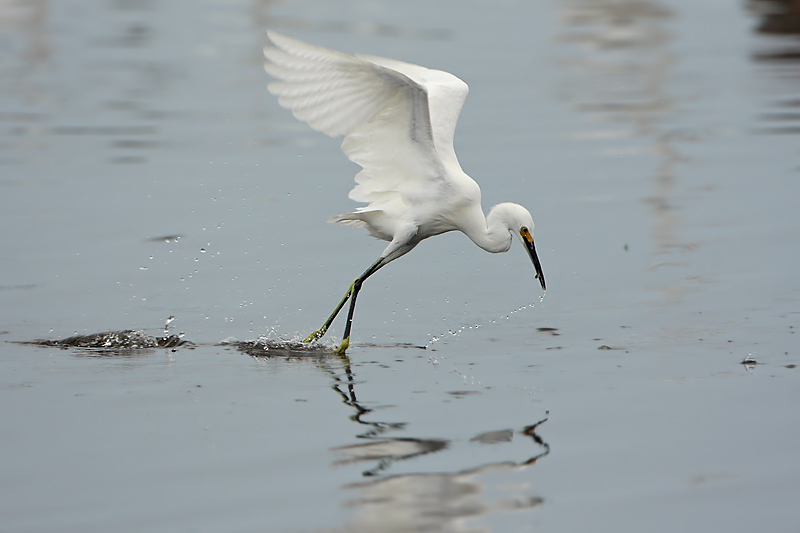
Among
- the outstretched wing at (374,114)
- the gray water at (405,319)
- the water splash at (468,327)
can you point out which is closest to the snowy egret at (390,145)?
the outstretched wing at (374,114)

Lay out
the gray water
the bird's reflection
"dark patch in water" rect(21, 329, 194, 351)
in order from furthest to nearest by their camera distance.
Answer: "dark patch in water" rect(21, 329, 194, 351) < the gray water < the bird's reflection

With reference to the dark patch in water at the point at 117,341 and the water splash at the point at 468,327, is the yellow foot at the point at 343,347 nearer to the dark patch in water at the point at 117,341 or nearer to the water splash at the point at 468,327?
the water splash at the point at 468,327

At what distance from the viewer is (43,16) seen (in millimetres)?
27281

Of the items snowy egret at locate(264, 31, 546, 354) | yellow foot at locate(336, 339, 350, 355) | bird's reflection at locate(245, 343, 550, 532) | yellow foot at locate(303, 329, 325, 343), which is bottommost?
yellow foot at locate(303, 329, 325, 343)

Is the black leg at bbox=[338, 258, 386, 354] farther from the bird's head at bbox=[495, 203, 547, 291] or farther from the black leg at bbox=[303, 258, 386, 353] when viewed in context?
the bird's head at bbox=[495, 203, 547, 291]

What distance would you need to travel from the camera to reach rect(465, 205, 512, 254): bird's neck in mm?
8242

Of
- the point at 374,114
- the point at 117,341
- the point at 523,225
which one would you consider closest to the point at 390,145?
the point at 374,114

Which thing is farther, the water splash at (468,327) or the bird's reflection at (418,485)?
the water splash at (468,327)

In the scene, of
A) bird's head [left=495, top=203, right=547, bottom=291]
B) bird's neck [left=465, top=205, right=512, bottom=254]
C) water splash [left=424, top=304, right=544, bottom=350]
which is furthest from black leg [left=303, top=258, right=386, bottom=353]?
bird's head [left=495, top=203, right=547, bottom=291]

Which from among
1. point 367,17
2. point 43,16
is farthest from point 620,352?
point 43,16

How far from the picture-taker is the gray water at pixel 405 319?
536 centimetres

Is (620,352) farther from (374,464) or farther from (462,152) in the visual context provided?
(462,152)

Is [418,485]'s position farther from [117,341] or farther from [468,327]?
[117,341]

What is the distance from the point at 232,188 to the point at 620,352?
5713mm
